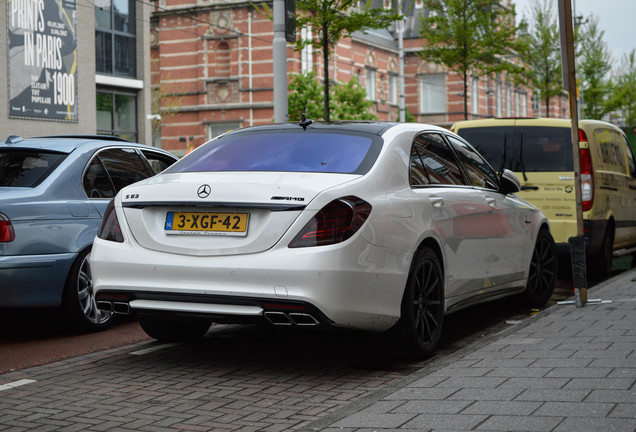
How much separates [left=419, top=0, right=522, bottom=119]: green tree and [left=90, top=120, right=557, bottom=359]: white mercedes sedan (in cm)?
3038

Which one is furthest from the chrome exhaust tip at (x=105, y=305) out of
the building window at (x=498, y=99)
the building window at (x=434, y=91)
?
the building window at (x=498, y=99)

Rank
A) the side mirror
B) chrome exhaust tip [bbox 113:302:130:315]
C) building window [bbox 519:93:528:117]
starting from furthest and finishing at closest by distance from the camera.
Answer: building window [bbox 519:93:528:117] < the side mirror < chrome exhaust tip [bbox 113:302:130:315]

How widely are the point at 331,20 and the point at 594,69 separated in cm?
3416

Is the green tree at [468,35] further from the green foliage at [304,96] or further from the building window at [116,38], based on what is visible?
the building window at [116,38]

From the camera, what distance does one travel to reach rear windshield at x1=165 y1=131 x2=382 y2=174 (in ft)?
18.9

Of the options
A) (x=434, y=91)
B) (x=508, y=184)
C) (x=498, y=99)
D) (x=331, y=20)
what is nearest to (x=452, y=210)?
(x=508, y=184)

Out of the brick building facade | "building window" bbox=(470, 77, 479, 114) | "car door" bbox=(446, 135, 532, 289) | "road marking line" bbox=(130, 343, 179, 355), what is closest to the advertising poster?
the brick building facade

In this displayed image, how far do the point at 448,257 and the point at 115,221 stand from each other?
2.23 m

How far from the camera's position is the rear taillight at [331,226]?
5.11 metres

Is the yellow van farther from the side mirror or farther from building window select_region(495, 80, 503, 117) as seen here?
building window select_region(495, 80, 503, 117)

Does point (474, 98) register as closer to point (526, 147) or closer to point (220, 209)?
point (526, 147)

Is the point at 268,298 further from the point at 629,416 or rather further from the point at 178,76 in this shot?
the point at 178,76

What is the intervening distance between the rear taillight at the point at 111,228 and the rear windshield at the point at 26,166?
1.49m

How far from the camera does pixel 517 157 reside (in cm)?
1072
